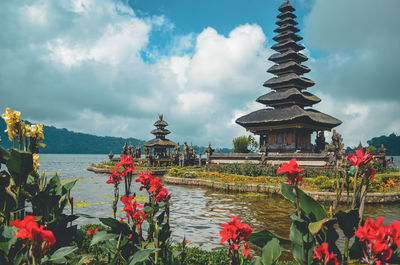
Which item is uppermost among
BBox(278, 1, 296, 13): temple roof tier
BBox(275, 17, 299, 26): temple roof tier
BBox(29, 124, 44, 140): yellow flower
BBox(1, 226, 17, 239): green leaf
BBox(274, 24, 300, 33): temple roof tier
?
BBox(278, 1, 296, 13): temple roof tier

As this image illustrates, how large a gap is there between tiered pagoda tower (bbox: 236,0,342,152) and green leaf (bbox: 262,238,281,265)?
25917 millimetres

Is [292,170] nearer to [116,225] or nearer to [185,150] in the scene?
[116,225]

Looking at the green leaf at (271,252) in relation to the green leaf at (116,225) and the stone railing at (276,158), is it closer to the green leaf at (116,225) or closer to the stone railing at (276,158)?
the green leaf at (116,225)

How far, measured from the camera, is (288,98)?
30.2 m

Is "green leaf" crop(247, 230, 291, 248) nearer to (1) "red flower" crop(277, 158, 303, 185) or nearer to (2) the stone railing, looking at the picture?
(1) "red flower" crop(277, 158, 303, 185)

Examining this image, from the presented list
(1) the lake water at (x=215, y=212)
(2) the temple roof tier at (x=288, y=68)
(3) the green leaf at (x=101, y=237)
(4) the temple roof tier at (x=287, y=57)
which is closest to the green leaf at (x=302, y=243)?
(3) the green leaf at (x=101, y=237)

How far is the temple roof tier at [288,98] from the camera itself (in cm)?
2998

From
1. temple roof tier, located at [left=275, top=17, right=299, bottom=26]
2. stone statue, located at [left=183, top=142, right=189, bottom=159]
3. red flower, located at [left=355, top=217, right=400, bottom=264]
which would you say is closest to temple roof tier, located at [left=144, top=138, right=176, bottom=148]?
stone statue, located at [left=183, top=142, right=189, bottom=159]

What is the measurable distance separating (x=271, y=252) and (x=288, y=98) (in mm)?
29799

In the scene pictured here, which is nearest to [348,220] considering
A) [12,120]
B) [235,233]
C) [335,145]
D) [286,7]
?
[235,233]

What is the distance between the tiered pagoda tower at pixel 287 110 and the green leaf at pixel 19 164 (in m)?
26.4

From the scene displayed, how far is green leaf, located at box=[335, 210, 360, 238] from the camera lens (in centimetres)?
213

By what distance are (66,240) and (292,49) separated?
36123mm

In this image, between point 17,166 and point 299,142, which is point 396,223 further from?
point 299,142
